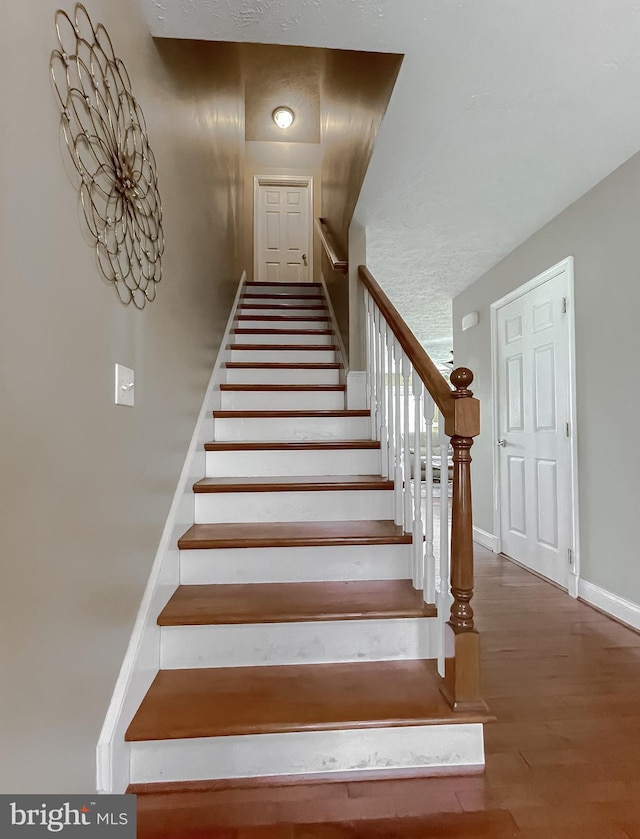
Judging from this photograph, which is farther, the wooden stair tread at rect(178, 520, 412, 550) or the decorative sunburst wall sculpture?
the wooden stair tread at rect(178, 520, 412, 550)

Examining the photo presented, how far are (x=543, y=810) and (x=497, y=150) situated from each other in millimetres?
2470

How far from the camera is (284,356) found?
10.7 feet

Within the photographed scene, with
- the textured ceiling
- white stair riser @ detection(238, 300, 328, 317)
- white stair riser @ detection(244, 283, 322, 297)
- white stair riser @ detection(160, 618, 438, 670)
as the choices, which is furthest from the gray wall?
white stair riser @ detection(244, 283, 322, 297)

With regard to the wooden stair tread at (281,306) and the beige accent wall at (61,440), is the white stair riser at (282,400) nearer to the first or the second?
the beige accent wall at (61,440)

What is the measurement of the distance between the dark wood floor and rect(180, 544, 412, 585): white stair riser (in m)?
0.58

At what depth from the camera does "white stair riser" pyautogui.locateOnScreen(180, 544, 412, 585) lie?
5.64 ft

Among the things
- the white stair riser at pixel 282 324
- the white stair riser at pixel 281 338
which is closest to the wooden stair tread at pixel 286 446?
the white stair riser at pixel 281 338

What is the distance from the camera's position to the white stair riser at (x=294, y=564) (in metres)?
1.72

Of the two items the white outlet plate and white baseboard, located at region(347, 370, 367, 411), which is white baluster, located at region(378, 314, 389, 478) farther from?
the white outlet plate

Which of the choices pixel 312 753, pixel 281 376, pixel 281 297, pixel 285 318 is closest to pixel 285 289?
pixel 281 297

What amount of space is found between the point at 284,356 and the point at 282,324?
25.8 inches

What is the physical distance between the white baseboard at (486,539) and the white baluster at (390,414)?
187cm

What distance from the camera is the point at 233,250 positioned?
12.1ft

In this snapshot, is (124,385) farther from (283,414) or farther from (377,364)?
(377,364)
